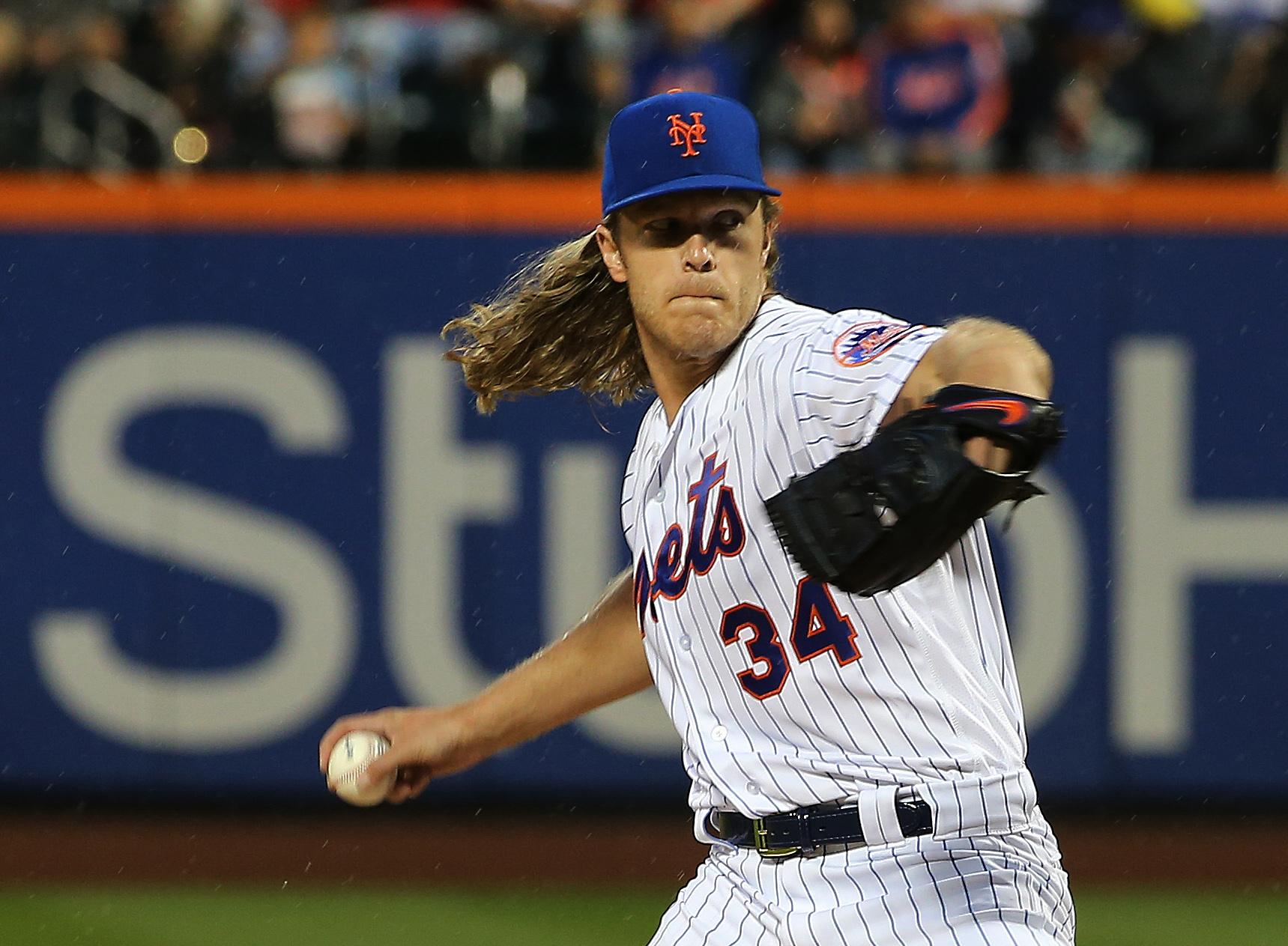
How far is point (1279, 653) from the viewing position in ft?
23.4

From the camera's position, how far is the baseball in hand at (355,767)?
10.6 ft

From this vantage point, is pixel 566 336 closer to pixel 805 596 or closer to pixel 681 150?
pixel 681 150

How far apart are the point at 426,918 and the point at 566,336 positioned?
9.62 ft

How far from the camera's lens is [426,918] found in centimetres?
594

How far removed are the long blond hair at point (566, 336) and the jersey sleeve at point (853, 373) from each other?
63 cm

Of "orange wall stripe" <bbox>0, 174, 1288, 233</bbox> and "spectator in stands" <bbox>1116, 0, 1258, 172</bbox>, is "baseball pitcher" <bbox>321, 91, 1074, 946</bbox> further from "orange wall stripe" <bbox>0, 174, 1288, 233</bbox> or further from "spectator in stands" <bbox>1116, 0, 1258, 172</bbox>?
"spectator in stands" <bbox>1116, 0, 1258, 172</bbox>

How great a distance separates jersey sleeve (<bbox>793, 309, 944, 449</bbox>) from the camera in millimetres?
2586

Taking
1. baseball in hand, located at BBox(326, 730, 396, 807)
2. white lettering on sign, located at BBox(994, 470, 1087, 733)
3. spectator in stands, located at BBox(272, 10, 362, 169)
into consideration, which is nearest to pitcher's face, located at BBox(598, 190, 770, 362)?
baseball in hand, located at BBox(326, 730, 396, 807)

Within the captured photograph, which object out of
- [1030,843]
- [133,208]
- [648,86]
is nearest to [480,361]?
[1030,843]

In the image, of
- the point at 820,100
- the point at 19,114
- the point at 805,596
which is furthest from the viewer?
the point at 820,100

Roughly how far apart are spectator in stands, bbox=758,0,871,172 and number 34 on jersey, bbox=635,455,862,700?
471 centimetres

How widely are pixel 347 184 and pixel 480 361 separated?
3670 millimetres

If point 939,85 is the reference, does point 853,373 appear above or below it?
below

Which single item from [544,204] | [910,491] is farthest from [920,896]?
[544,204]
